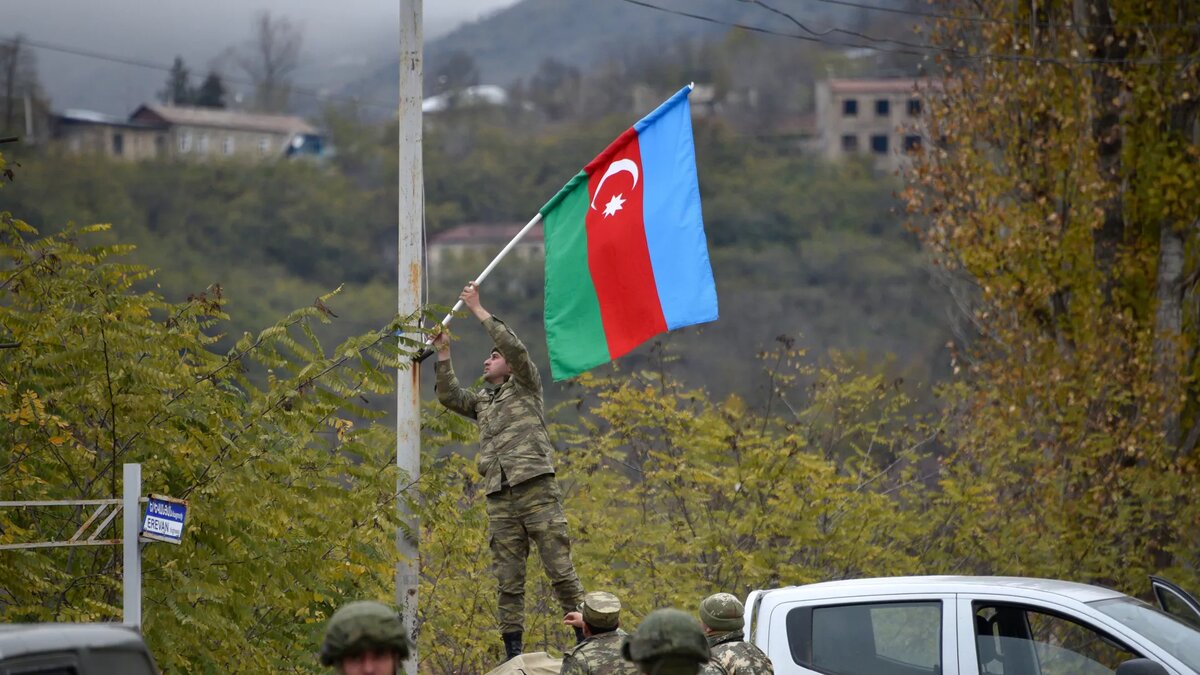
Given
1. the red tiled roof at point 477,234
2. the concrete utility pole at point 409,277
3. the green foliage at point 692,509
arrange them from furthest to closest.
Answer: the red tiled roof at point 477,234
the green foliage at point 692,509
the concrete utility pole at point 409,277

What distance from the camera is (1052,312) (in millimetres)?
19281

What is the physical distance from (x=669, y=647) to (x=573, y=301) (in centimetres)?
556

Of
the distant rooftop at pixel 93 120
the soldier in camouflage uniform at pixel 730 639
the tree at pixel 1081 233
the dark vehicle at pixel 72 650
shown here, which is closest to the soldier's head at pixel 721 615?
the soldier in camouflage uniform at pixel 730 639

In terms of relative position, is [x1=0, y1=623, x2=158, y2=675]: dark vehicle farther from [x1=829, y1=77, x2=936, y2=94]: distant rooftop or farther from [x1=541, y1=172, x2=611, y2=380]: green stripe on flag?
[x1=829, y1=77, x2=936, y2=94]: distant rooftop

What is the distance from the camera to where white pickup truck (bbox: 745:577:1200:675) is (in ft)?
27.2

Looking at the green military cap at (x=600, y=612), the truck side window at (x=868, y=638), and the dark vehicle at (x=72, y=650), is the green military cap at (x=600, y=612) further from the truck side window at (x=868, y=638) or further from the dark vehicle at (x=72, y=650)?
the dark vehicle at (x=72, y=650)

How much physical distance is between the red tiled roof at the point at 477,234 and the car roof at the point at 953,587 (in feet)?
300

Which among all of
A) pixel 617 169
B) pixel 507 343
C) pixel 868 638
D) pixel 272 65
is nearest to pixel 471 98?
pixel 272 65

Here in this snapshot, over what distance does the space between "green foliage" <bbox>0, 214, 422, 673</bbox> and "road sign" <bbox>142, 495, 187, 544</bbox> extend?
3.41ft

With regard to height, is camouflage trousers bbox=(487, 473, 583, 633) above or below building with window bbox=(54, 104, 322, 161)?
below

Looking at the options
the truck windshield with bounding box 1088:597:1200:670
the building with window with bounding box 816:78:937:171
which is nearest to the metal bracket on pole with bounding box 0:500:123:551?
the truck windshield with bounding box 1088:597:1200:670

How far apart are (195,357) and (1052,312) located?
1265cm

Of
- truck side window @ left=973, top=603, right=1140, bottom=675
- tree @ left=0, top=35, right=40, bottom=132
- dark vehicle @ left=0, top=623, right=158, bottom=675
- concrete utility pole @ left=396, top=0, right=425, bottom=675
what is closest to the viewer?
dark vehicle @ left=0, top=623, right=158, bottom=675

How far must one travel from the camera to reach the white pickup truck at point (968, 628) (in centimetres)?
828
